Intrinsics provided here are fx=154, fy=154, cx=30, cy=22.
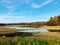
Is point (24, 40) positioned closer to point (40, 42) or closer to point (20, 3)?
point (40, 42)

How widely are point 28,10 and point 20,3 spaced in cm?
39

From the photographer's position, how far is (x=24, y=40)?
5.10 metres

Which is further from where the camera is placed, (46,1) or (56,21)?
(56,21)

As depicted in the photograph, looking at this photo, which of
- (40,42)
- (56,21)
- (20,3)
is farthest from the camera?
(56,21)

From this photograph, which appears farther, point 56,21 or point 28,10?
point 56,21

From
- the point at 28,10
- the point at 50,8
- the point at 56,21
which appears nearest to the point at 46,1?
the point at 50,8

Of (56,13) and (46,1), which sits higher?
(46,1)

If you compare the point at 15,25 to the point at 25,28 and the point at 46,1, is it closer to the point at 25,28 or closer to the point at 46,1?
the point at 25,28

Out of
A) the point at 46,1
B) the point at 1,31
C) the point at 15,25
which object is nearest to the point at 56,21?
the point at 46,1

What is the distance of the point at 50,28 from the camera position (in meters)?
6.04

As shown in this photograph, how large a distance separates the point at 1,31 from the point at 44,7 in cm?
191

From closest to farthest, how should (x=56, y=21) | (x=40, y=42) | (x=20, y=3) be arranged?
1. (x=40, y=42)
2. (x=20, y=3)
3. (x=56, y=21)

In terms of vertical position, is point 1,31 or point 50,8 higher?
point 50,8

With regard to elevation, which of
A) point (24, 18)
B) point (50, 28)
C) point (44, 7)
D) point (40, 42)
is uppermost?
point (44, 7)
